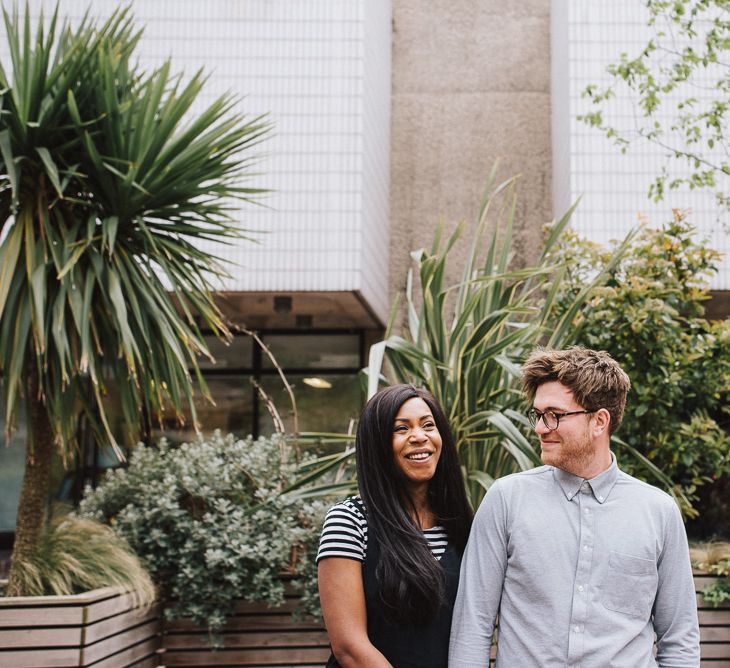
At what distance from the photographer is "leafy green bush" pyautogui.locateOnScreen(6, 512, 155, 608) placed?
395cm

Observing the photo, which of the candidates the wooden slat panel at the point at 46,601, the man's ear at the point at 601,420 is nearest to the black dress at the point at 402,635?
the man's ear at the point at 601,420

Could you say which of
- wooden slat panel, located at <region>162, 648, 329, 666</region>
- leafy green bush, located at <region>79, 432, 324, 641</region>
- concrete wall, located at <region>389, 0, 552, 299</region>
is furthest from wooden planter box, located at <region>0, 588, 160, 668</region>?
concrete wall, located at <region>389, 0, 552, 299</region>

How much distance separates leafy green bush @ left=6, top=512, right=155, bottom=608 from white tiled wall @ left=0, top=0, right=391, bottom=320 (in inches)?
113

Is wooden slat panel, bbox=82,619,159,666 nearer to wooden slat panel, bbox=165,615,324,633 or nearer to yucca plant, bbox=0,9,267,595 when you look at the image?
wooden slat panel, bbox=165,615,324,633

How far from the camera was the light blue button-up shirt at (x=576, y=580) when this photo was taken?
1815mm

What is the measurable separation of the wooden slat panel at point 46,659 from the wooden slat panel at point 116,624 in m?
0.09

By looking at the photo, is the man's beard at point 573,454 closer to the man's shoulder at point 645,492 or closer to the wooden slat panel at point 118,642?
the man's shoulder at point 645,492

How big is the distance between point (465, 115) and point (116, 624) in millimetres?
6361

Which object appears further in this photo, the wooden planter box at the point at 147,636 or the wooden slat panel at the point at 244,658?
the wooden slat panel at the point at 244,658

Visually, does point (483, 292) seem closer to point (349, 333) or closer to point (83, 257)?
point (83, 257)

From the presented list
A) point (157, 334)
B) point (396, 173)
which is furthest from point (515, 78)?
point (157, 334)

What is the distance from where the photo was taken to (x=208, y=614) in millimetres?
4359

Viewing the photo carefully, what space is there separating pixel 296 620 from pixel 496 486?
279 cm

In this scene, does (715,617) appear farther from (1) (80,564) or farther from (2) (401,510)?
(1) (80,564)
